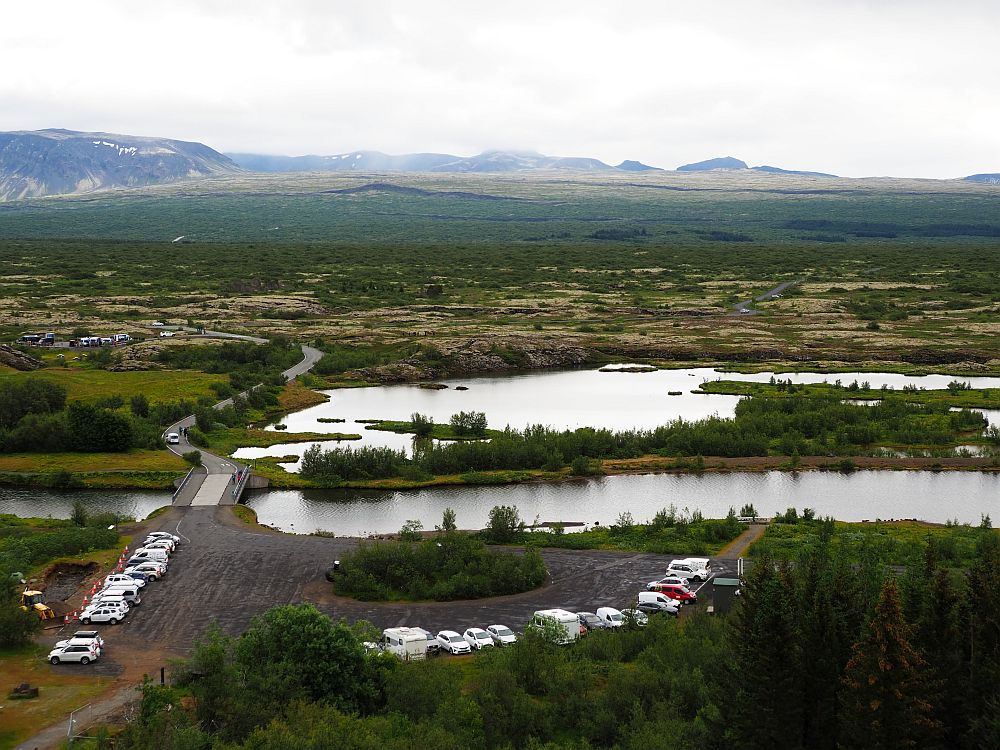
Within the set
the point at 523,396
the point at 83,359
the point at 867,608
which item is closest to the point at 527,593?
the point at 867,608

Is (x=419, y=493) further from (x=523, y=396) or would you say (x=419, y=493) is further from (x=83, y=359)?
(x=83, y=359)

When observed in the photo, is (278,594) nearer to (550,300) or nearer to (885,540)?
(885,540)

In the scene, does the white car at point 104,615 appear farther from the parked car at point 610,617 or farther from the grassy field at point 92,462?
the grassy field at point 92,462

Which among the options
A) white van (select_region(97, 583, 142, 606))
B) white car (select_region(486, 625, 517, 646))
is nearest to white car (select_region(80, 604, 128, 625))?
white van (select_region(97, 583, 142, 606))

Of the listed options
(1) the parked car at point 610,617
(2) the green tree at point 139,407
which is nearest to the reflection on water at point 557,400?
(2) the green tree at point 139,407

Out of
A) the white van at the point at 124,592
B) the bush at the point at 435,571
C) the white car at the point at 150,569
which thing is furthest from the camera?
the white car at the point at 150,569

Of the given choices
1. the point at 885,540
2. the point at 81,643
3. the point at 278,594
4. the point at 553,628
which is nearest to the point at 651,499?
the point at 885,540

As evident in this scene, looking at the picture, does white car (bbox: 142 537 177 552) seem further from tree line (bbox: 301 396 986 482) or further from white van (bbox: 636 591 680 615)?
white van (bbox: 636 591 680 615)
